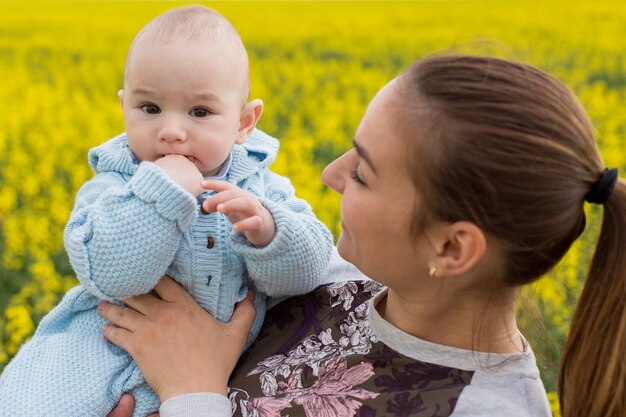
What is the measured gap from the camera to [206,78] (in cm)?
192

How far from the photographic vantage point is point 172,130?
1.88 m

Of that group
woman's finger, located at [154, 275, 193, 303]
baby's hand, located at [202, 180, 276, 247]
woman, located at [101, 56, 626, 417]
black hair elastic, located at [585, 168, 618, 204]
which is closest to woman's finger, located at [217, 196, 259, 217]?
baby's hand, located at [202, 180, 276, 247]

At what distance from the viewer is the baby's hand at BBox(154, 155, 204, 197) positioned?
73.0 inches

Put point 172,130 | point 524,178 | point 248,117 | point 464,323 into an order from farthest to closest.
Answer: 1. point 248,117
2. point 172,130
3. point 464,323
4. point 524,178

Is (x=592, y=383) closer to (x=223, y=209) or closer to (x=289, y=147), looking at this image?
(x=223, y=209)

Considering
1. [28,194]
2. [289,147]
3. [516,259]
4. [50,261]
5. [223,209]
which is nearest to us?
[516,259]

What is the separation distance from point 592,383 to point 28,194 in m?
4.33

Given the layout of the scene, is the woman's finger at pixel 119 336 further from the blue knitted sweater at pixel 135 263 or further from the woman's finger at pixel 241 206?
the woman's finger at pixel 241 206

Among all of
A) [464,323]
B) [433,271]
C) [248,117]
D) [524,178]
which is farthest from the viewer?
[248,117]

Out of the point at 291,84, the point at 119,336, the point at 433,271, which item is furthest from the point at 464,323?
the point at 291,84

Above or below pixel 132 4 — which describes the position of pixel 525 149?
above

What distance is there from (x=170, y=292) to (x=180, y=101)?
16.0 inches

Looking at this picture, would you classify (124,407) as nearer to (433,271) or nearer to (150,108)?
(150,108)

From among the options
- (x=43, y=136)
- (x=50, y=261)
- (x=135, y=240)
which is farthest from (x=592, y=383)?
(x=43, y=136)
